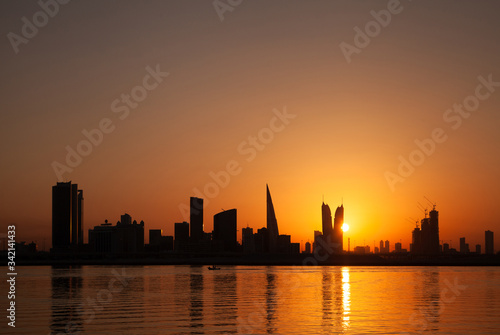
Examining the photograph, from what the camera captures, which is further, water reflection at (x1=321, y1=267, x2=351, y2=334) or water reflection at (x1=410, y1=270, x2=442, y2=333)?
water reflection at (x1=410, y1=270, x2=442, y2=333)

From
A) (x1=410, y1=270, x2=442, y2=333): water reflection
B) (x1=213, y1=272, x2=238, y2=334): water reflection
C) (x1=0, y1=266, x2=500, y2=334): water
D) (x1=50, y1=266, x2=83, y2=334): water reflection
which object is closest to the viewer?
(x1=0, y1=266, x2=500, y2=334): water

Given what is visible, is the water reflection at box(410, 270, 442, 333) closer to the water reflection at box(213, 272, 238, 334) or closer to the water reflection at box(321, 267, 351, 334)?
the water reflection at box(321, 267, 351, 334)

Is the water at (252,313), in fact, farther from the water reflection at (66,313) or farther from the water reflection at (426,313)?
the water reflection at (426,313)

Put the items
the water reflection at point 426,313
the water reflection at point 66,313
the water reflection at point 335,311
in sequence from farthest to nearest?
the water reflection at point 426,313 < the water reflection at point 335,311 < the water reflection at point 66,313

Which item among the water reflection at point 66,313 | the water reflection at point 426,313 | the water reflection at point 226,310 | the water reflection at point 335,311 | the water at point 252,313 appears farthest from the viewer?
the water reflection at point 226,310

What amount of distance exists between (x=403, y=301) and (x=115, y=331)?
49.5m

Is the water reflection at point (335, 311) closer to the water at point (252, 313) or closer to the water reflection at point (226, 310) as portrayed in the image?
the water at point (252, 313)

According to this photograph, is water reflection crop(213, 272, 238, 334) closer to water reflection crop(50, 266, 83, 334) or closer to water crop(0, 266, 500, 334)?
water crop(0, 266, 500, 334)

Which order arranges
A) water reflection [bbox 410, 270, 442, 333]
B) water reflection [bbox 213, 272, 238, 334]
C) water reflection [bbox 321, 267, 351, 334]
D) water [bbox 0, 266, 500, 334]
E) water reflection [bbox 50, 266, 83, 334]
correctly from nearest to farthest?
water [bbox 0, 266, 500, 334]
water reflection [bbox 50, 266, 83, 334]
water reflection [bbox 321, 267, 351, 334]
water reflection [bbox 410, 270, 442, 333]
water reflection [bbox 213, 272, 238, 334]

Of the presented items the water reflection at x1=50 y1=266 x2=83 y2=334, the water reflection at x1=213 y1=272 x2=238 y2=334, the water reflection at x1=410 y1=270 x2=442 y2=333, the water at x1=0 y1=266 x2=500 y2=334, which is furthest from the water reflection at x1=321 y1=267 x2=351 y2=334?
the water reflection at x1=50 y1=266 x2=83 y2=334

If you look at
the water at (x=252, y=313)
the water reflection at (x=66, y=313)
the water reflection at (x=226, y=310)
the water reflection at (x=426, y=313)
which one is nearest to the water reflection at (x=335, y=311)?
the water at (x=252, y=313)

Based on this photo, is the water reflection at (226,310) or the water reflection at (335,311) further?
the water reflection at (226,310)

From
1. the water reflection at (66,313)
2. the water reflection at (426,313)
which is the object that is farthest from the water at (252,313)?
the water reflection at (426,313)

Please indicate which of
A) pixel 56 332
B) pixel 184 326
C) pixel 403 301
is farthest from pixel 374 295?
pixel 56 332
